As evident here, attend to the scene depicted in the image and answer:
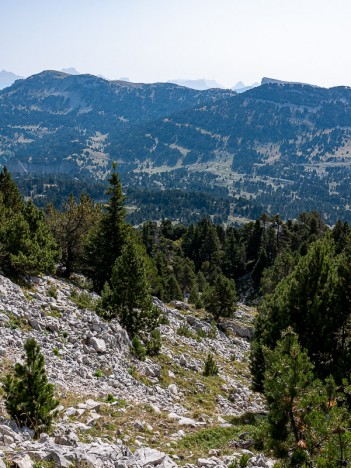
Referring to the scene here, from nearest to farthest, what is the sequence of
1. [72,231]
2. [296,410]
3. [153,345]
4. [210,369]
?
[296,410], [153,345], [210,369], [72,231]

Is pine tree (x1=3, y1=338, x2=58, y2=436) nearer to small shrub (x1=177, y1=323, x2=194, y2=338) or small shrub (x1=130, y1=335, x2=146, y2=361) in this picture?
small shrub (x1=130, y1=335, x2=146, y2=361)

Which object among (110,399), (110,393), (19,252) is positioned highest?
(19,252)

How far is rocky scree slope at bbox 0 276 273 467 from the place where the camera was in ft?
41.7

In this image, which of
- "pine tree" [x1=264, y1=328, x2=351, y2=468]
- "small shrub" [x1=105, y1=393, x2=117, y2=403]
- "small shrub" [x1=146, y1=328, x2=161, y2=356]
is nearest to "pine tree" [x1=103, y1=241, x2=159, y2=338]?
"small shrub" [x1=146, y1=328, x2=161, y2=356]

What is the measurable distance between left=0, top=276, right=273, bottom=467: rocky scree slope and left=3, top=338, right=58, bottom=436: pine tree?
0.39 metres

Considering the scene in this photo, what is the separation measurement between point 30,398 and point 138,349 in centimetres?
1402

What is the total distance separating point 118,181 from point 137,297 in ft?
70.7

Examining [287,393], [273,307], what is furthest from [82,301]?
[287,393]

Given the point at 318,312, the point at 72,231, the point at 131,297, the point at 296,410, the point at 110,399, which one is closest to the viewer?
the point at 296,410

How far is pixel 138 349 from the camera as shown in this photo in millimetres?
26516

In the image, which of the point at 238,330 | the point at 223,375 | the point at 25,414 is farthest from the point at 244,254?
the point at 25,414

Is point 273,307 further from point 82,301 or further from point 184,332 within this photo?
point 82,301

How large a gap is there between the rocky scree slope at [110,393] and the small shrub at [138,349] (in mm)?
493

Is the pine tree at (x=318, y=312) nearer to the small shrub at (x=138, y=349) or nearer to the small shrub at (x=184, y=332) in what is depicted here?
the small shrub at (x=138, y=349)
